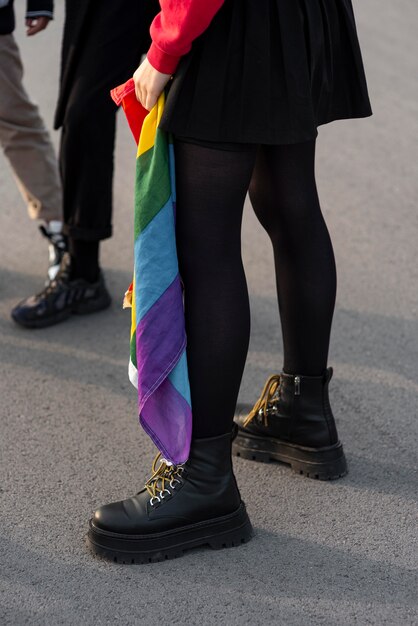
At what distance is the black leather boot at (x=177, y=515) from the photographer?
2.37m

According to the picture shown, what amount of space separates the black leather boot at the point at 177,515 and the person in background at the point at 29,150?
149 cm

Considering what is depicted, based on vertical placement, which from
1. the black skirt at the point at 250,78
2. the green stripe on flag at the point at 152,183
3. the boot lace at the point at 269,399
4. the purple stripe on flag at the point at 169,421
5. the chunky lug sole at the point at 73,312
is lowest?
the chunky lug sole at the point at 73,312

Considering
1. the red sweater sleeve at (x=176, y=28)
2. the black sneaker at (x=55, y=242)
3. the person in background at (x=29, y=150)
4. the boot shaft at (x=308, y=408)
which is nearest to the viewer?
the red sweater sleeve at (x=176, y=28)

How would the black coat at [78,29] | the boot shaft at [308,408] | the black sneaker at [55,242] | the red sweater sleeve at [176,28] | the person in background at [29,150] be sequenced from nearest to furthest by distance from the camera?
the red sweater sleeve at [176,28] < the boot shaft at [308,408] < the black coat at [78,29] < the person in background at [29,150] < the black sneaker at [55,242]

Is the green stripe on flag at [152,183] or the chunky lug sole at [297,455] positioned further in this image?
the chunky lug sole at [297,455]

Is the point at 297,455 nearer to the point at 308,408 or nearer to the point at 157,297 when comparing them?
the point at 308,408

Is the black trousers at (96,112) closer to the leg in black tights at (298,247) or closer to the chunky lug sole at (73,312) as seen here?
the chunky lug sole at (73,312)

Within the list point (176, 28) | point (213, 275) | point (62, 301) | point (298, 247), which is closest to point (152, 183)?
point (213, 275)

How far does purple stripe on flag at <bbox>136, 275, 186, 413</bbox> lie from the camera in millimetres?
2297

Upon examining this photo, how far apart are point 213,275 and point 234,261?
7cm

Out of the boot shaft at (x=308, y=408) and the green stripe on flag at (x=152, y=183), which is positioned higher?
the green stripe on flag at (x=152, y=183)

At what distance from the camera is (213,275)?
2.29 metres

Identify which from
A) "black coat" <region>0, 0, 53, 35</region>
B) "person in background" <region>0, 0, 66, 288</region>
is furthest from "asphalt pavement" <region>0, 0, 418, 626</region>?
"black coat" <region>0, 0, 53, 35</region>


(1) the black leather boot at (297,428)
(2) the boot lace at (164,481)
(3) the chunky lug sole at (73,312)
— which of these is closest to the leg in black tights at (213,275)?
(2) the boot lace at (164,481)
